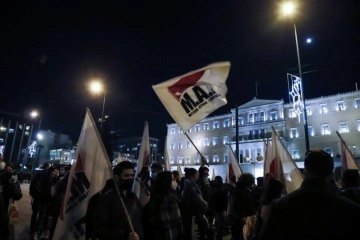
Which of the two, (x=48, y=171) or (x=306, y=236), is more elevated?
(x=48, y=171)

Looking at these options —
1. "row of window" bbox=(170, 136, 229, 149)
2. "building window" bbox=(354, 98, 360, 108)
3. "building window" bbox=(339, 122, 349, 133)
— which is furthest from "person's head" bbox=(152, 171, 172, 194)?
"row of window" bbox=(170, 136, 229, 149)

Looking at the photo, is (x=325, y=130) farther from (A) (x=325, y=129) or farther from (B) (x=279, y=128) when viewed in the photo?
(B) (x=279, y=128)

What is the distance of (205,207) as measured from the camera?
284 inches

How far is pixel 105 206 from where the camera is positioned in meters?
3.99

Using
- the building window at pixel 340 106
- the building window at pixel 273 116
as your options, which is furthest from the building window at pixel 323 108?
the building window at pixel 273 116

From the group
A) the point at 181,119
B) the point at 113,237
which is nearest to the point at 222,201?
the point at 181,119

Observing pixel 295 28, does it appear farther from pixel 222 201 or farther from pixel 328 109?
pixel 328 109

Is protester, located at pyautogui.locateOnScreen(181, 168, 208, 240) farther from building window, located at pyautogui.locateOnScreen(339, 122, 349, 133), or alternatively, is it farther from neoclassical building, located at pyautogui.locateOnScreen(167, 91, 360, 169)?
building window, located at pyautogui.locateOnScreen(339, 122, 349, 133)

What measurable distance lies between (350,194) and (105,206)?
3.35 meters

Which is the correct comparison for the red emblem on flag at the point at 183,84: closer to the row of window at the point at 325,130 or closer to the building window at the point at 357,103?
the row of window at the point at 325,130

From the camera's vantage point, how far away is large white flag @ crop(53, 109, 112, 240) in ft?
14.2

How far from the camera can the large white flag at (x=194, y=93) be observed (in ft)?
22.8

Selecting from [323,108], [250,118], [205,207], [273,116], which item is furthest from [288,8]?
[250,118]

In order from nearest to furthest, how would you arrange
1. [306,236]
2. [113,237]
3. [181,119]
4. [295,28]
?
[306,236] < [113,237] < [181,119] < [295,28]
